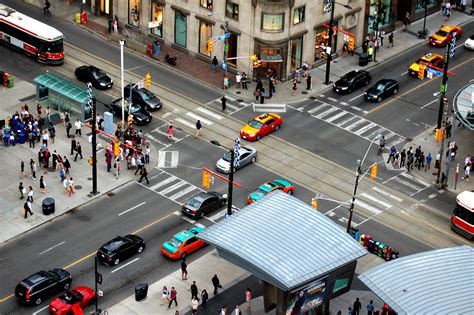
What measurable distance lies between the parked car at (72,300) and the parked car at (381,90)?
132 ft

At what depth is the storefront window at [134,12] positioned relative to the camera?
371ft

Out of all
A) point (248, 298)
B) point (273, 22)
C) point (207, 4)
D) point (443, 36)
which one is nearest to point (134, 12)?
point (207, 4)

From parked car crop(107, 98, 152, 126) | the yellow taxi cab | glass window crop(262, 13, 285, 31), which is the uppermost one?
glass window crop(262, 13, 285, 31)

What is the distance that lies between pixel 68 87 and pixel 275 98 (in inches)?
795

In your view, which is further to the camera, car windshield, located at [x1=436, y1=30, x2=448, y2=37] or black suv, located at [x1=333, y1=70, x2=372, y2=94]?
car windshield, located at [x1=436, y1=30, x2=448, y2=37]

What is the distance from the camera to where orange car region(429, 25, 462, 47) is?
379ft

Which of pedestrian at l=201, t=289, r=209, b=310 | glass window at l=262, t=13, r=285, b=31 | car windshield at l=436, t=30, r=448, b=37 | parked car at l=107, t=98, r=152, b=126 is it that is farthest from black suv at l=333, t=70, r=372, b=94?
pedestrian at l=201, t=289, r=209, b=310

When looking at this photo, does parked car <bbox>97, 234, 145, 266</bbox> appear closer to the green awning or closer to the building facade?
the green awning

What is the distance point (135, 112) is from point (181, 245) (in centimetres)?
2191

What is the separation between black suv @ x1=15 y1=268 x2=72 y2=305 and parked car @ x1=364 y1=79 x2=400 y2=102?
39.9 metres

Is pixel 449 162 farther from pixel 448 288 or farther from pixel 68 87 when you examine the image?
pixel 68 87

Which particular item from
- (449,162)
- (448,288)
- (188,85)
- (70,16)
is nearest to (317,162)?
(449,162)

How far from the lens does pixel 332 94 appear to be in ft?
344

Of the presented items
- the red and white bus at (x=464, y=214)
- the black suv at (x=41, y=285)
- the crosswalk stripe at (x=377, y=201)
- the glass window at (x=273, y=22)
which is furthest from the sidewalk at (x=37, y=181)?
the red and white bus at (x=464, y=214)
